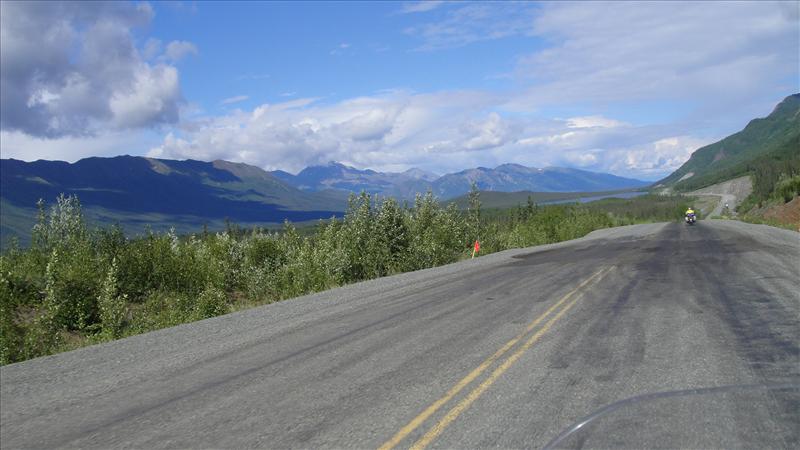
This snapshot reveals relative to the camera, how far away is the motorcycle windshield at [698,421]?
187 inches

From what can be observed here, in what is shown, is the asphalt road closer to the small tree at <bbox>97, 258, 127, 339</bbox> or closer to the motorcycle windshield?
the motorcycle windshield

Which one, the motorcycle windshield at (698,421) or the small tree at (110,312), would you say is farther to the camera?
the small tree at (110,312)

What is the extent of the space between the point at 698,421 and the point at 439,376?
2880 millimetres

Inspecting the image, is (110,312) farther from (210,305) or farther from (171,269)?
(171,269)

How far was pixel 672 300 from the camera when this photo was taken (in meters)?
11.4

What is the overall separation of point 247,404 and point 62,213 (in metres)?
28.7

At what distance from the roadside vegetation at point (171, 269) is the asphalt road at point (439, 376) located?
6.71 ft

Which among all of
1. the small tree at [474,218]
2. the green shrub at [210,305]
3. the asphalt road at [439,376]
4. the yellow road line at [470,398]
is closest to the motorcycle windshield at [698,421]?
the asphalt road at [439,376]

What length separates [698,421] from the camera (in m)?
5.15

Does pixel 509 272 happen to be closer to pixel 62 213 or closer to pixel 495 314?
pixel 495 314

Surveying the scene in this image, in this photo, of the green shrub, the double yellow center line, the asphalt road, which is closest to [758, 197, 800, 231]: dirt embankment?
the asphalt road

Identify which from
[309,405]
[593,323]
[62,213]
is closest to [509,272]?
[593,323]

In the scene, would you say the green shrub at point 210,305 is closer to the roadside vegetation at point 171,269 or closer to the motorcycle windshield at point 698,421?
the roadside vegetation at point 171,269

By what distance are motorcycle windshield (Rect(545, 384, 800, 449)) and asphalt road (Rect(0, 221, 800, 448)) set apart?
20 millimetres
